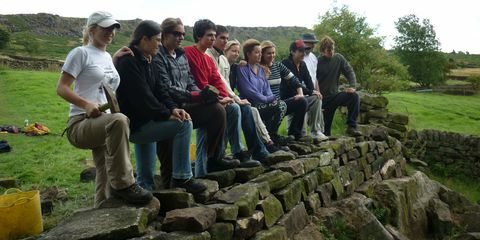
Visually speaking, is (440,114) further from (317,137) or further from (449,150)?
(317,137)

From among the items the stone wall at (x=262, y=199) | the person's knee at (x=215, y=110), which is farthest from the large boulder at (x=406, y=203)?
the person's knee at (x=215, y=110)

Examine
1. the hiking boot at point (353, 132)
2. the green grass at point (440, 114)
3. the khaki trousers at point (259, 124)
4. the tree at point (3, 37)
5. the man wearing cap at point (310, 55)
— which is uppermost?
the tree at point (3, 37)

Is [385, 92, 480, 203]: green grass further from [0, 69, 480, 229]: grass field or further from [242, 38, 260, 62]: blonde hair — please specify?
[242, 38, 260, 62]: blonde hair

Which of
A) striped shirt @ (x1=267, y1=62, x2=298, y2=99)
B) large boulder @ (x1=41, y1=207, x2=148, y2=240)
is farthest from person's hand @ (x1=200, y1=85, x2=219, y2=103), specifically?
striped shirt @ (x1=267, y1=62, x2=298, y2=99)

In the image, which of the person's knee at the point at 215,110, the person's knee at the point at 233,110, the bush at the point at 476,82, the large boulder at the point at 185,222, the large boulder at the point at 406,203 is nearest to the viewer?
the large boulder at the point at 185,222

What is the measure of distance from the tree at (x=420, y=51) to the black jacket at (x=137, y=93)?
43.7 meters

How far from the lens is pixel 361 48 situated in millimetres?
29375

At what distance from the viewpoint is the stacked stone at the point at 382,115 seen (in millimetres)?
12320

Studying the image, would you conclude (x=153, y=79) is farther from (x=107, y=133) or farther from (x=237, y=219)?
(x=237, y=219)

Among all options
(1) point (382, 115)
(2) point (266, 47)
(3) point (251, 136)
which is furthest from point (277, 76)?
(1) point (382, 115)

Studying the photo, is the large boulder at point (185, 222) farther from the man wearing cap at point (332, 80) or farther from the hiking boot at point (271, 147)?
the man wearing cap at point (332, 80)

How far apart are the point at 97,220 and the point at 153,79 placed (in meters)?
1.66

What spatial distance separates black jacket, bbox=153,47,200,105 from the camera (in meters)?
4.61

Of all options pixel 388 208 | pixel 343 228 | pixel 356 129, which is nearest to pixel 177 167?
pixel 343 228
